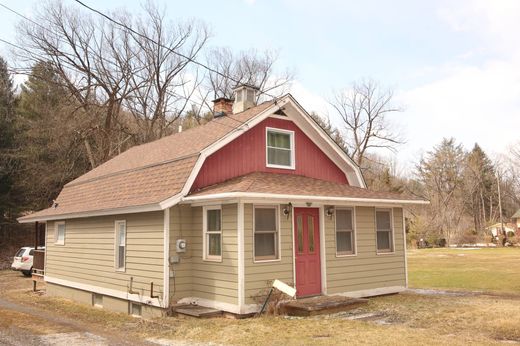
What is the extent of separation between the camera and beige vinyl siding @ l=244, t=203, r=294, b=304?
10.1 m

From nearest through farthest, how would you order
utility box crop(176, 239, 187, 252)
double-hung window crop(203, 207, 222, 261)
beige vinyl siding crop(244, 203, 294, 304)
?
beige vinyl siding crop(244, 203, 294, 304), double-hung window crop(203, 207, 222, 261), utility box crop(176, 239, 187, 252)

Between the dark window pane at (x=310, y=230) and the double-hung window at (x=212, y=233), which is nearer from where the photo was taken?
the double-hung window at (x=212, y=233)

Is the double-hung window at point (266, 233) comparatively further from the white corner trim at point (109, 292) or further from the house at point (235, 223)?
the white corner trim at point (109, 292)

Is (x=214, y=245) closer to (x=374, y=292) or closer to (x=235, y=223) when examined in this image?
(x=235, y=223)

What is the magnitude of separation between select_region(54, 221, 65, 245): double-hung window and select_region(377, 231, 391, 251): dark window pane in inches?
431

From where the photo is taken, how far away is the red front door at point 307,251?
1137cm

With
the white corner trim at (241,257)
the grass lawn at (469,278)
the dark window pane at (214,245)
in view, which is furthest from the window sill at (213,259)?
the grass lawn at (469,278)

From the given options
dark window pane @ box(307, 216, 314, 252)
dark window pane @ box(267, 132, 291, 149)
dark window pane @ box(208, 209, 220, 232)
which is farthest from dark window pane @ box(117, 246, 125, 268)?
dark window pane @ box(307, 216, 314, 252)

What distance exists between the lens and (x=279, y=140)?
1345 cm

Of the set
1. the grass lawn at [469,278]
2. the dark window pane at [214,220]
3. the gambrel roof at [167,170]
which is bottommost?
the grass lawn at [469,278]

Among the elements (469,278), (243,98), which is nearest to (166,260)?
(243,98)

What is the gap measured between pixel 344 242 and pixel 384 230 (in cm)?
172

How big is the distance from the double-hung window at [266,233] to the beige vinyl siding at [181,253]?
1665 millimetres

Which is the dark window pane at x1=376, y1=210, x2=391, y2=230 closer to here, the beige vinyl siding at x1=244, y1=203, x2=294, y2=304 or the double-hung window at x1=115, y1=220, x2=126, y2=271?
the beige vinyl siding at x1=244, y1=203, x2=294, y2=304
